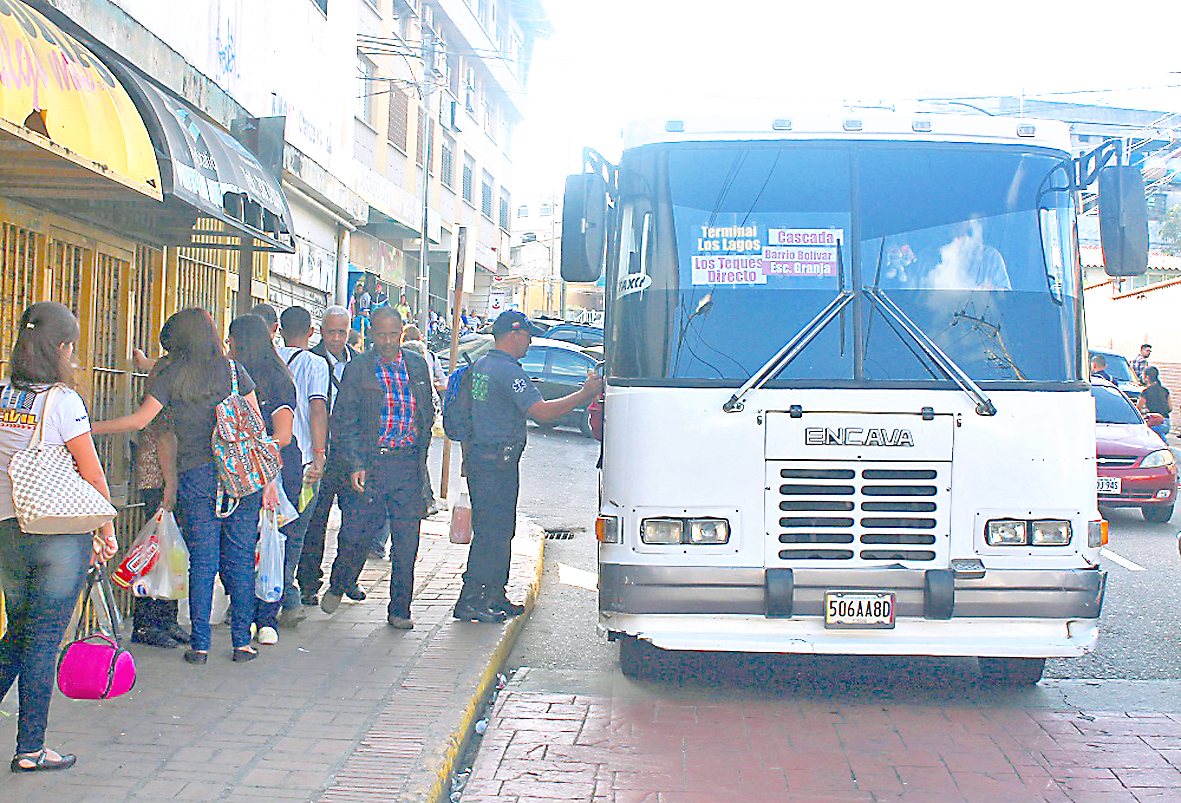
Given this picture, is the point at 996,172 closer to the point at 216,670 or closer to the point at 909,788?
the point at 909,788

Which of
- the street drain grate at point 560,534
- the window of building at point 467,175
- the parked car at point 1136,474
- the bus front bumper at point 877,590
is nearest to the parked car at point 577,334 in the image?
the street drain grate at point 560,534

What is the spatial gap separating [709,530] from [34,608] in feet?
9.92

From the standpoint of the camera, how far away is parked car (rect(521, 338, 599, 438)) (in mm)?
20547

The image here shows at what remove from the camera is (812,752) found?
5.64m

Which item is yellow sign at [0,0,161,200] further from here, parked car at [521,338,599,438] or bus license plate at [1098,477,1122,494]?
parked car at [521,338,599,438]

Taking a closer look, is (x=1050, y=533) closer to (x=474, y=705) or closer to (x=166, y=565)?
(x=474, y=705)

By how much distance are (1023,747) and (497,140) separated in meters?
41.5

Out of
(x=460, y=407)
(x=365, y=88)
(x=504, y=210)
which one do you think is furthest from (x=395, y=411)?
(x=504, y=210)

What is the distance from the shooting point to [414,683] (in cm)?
622

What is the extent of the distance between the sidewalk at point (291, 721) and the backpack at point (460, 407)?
1159mm

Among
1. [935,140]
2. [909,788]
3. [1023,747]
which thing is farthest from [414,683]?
[935,140]

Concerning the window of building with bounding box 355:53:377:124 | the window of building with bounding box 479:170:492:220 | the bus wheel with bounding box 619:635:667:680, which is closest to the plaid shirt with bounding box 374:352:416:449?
the bus wheel with bounding box 619:635:667:680

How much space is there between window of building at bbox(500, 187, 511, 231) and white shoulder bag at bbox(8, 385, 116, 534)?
43.4 metres

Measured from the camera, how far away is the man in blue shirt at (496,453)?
748cm
